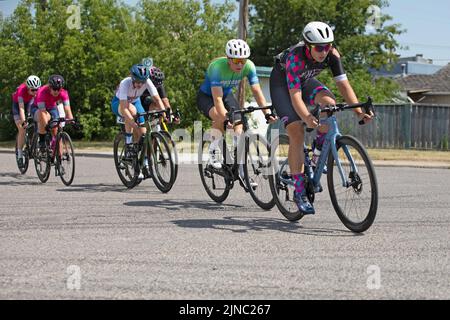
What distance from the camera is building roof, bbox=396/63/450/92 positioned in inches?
2023

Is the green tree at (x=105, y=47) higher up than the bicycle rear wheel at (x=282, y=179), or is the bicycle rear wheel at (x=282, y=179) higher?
the green tree at (x=105, y=47)

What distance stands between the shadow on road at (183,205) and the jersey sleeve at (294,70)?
2.26m

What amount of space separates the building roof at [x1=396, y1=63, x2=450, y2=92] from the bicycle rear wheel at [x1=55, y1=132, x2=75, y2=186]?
1640 inches

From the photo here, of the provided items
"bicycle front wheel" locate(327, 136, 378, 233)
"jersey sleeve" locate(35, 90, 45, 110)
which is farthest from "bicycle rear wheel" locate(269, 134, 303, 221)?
"jersey sleeve" locate(35, 90, 45, 110)

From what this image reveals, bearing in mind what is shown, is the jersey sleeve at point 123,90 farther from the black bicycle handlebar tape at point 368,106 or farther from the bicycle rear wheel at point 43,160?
the black bicycle handlebar tape at point 368,106

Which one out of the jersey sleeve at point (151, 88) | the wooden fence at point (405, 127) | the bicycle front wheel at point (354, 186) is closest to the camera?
the bicycle front wheel at point (354, 186)

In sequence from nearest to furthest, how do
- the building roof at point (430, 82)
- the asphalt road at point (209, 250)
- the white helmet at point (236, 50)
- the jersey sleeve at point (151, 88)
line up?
the asphalt road at point (209, 250)
the white helmet at point (236, 50)
the jersey sleeve at point (151, 88)
the building roof at point (430, 82)

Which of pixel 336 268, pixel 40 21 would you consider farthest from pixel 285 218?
pixel 40 21

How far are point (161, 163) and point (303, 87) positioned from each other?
361cm

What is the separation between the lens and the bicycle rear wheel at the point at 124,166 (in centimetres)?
1151

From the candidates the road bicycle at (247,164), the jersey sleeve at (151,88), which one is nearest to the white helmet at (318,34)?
the road bicycle at (247,164)

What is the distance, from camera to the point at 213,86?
30.2ft

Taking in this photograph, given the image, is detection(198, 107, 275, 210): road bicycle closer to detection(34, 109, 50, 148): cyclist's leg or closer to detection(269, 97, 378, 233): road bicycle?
detection(269, 97, 378, 233): road bicycle

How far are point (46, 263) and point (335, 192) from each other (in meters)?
2.91
